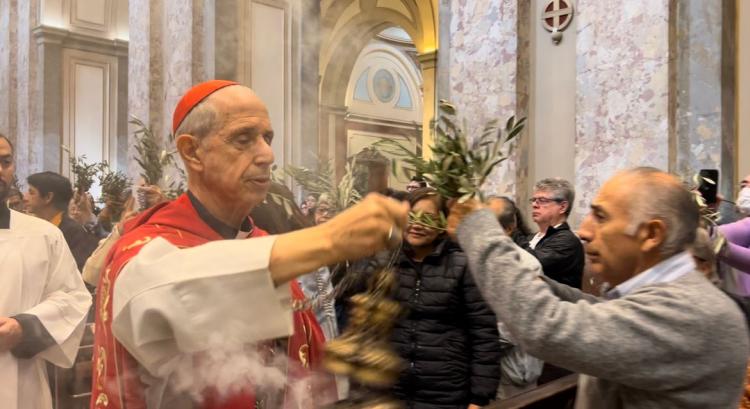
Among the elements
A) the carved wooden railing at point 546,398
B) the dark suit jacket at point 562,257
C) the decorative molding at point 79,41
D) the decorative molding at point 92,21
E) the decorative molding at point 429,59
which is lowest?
the carved wooden railing at point 546,398

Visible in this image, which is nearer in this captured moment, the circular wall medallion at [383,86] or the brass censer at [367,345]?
the brass censer at [367,345]

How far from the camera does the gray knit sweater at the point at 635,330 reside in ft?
4.96

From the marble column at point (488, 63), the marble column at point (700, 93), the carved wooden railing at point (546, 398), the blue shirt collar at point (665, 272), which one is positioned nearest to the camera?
the blue shirt collar at point (665, 272)

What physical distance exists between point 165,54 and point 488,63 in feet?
13.3

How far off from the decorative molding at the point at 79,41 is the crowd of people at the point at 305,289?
0.21 metres

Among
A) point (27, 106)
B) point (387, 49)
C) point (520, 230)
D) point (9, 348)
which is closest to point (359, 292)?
point (27, 106)

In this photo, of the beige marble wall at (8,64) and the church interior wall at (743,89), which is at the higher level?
the church interior wall at (743,89)

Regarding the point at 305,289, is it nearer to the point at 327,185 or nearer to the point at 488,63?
the point at 327,185

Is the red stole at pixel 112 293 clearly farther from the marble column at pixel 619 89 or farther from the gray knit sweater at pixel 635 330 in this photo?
the marble column at pixel 619 89

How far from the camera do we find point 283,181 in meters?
1.06

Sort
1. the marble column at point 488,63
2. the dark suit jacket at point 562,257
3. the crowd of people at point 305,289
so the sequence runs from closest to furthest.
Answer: the crowd of people at point 305,289, the dark suit jacket at point 562,257, the marble column at point 488,63

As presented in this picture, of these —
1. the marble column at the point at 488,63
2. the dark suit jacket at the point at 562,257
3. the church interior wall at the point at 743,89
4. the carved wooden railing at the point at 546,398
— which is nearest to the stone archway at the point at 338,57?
the carved wooden railing at the point at 546,398

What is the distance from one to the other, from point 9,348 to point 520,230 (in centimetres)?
287

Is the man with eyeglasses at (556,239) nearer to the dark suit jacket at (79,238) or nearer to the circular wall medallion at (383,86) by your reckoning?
the circular wall medallion at (383,86)
